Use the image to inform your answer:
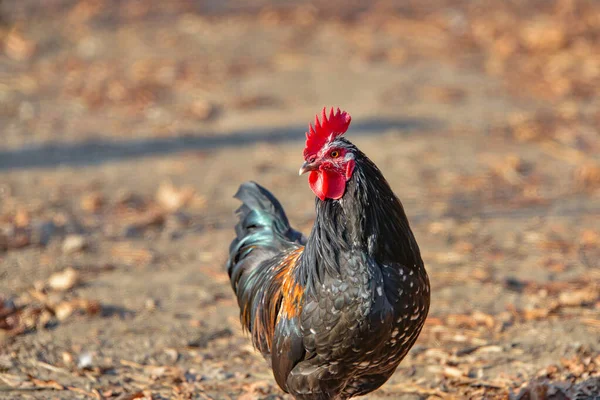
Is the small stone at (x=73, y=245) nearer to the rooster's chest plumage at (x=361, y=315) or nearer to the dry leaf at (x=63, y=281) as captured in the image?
the dry leaf at (x=63, y=281)

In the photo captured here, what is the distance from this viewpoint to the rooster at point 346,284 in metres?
3.35

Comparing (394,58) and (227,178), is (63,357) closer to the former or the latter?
(227,178)

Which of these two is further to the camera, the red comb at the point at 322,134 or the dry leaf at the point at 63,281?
the dry leaf at the point at 63,281

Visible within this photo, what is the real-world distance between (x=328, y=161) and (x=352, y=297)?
0.61 meters

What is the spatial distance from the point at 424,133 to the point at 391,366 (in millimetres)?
5697

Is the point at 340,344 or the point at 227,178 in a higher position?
the point at 227,178

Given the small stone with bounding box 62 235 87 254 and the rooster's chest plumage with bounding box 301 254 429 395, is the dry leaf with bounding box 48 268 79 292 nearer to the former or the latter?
the small stone with bounding box 62 235 87 254

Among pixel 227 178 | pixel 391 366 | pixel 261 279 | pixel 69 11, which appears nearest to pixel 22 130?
pixel 227 178

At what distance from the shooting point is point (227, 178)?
26.6ft

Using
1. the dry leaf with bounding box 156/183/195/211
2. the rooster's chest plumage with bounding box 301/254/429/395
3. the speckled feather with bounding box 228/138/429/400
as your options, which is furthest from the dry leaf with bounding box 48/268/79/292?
the rooster's chest plumage with bounding box 301/254/429/395

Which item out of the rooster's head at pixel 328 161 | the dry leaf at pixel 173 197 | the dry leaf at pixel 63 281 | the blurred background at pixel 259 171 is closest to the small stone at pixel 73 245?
the blurred background at pixel 259 171

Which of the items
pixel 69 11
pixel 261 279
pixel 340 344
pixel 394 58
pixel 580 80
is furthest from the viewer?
pixel 69 11

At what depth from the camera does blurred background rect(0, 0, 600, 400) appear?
485cm

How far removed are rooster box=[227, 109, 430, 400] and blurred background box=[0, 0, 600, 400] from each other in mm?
A: 1003
